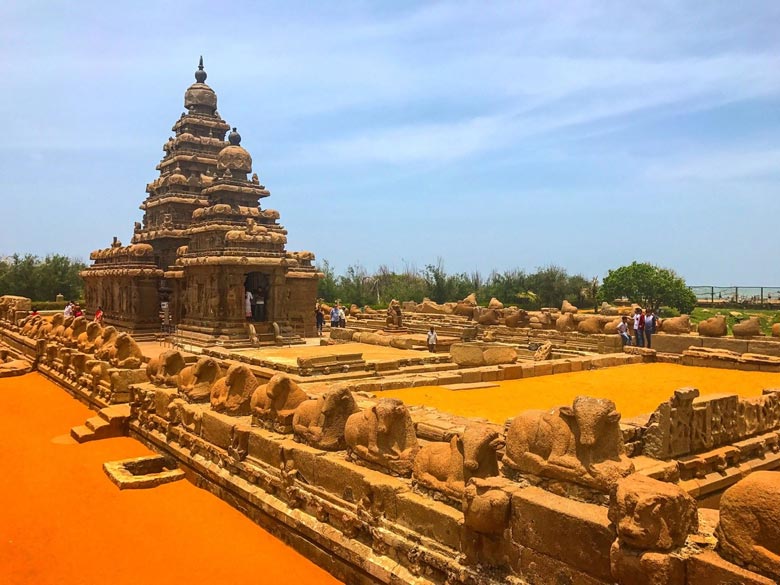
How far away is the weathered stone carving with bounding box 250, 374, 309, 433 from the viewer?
674 cm

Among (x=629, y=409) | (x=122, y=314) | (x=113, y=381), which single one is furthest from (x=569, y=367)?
(x=122, y=314)

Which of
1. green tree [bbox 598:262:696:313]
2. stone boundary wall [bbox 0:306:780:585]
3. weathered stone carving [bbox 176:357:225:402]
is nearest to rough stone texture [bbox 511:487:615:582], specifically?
stone boundary wall [bbox 0:306:780:585]

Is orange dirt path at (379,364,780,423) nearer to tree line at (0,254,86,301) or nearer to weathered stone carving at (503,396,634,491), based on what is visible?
weathered stone carving at (503,396,634,491)

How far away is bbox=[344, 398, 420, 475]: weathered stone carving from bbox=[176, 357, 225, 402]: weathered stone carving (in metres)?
3.96

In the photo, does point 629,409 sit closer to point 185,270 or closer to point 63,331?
point 63,331

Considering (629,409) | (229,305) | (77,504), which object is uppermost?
(229,305)

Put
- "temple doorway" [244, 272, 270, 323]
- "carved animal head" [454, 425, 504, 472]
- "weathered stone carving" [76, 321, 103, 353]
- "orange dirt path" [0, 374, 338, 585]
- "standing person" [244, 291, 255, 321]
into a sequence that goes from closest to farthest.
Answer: "carved animal head" [454, 425, 504, 472], "orange dirt path" [0, 374, 338, 585], "weathered stone carving" [76, 321, 103, 353], "standing person" [244, 291, 255, 321], "temple doorway" [244, 272, 270, 323]

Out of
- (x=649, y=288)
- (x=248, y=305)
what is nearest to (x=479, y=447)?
(x=248, y=305)

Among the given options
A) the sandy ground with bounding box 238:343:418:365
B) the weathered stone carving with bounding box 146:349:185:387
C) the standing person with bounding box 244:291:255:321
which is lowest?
the sandy ground with bounding box 238:343:418:365

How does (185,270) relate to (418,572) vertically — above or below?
above

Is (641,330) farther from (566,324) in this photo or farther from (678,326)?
(566,324)

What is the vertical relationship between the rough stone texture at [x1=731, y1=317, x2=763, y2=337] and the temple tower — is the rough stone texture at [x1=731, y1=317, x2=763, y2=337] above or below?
below

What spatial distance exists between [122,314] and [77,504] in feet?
57.7

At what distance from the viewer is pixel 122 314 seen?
23062 millimetres
